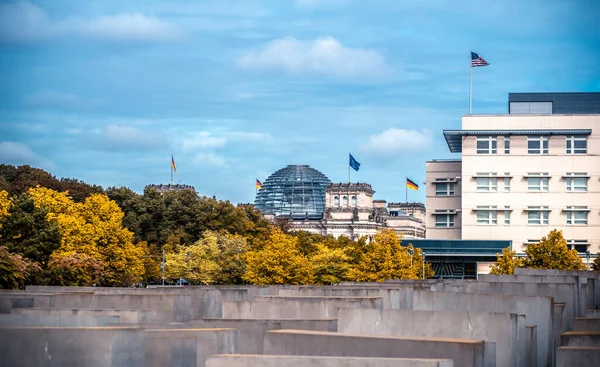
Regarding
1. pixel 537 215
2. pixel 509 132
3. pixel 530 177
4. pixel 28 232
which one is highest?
pixel 509 132

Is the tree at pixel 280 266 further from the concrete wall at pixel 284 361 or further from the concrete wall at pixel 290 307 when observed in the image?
the concrete wall at pixel 284 361

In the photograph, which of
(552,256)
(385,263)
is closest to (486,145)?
(552,256)

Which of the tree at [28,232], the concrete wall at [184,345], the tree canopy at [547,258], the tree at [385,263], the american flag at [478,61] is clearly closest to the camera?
the concrete wall at [184,345]

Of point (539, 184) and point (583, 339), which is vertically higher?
point (539, 184)

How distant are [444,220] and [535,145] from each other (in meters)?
12.1

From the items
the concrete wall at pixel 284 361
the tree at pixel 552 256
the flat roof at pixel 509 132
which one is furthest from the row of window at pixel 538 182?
the concrete wall at pixel 284 361

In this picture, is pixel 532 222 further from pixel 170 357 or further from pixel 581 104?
pixel 170 357

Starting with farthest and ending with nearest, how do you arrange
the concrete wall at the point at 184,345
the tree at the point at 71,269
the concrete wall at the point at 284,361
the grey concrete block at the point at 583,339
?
the tree at the point at 71,269 → the grey concrete block at the point at 583,339 → the concrete wall at the point at 184,345 → the concrete wall at the point at 284,361

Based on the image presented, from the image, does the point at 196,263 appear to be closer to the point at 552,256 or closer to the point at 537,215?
the point at 537,215

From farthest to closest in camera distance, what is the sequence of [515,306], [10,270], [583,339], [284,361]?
[10,270] < [515,306] < [583,339] < [284,361]

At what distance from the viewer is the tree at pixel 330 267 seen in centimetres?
9625

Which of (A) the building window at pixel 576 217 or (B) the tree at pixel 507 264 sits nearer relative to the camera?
(B) the tree at pixel 507 264

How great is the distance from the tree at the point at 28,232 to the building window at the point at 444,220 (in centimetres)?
5094

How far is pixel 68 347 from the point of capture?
740 inches
